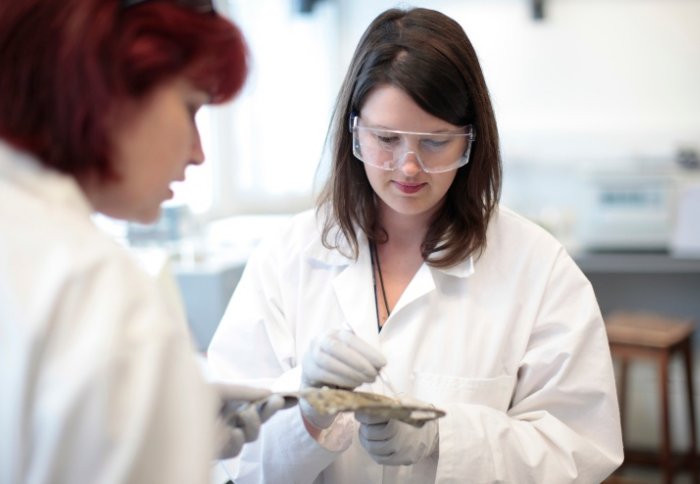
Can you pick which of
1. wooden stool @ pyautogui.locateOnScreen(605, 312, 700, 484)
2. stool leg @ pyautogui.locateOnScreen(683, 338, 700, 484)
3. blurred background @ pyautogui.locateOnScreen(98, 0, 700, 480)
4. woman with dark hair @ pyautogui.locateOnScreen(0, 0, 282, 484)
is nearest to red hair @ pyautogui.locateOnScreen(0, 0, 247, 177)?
woman with dark hair @ pyautogui.locateOnScreen(0, 0, 282, 484)

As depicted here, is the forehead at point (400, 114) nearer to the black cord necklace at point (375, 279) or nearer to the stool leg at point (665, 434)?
the black cord necklace at point (375, 279)

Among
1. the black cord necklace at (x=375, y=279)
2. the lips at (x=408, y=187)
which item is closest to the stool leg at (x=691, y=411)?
the black cord necklace at (x=375, y=279)

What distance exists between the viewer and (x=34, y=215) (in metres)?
0.73

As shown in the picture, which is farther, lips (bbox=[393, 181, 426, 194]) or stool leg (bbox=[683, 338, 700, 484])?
stool leg (bbox=[683, 338, 700, 484])

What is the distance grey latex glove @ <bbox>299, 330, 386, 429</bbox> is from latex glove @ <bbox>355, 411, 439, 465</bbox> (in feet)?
0.20

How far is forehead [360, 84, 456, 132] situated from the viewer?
136cm

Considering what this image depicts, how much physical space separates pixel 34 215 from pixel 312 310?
82 centimetres

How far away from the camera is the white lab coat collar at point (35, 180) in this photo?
0.77 meters

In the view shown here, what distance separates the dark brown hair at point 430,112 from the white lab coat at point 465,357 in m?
0.05

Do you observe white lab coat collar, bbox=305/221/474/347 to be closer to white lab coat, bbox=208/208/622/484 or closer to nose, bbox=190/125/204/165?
white lab coat, bbox=208/208/622/484

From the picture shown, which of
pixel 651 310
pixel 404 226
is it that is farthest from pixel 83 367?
pixel 651 310

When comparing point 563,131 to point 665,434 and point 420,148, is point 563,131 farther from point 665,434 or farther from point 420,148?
point 420,148

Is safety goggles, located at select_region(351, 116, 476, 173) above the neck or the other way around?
above

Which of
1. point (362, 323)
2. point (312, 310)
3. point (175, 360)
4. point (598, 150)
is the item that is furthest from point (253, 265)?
point (598, 150)
